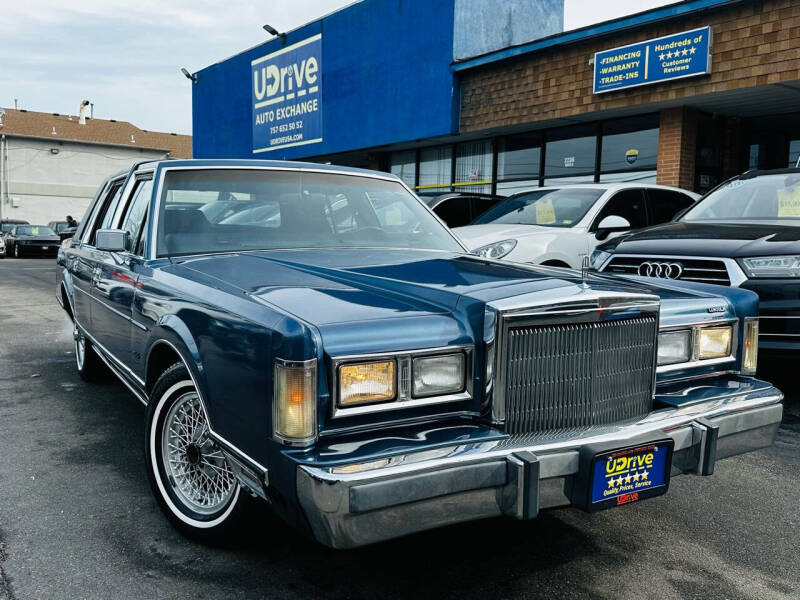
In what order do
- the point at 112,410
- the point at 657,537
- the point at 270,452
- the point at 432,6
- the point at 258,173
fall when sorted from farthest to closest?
1. the point at 432,6
2. the point at 112,410
3. the point at 258,173
4. the point at 657,537
5. the point at 270,452

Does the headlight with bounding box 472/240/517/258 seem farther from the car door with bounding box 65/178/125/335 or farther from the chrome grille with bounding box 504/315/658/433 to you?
the chrome grille with bounding box 504/315/658/433

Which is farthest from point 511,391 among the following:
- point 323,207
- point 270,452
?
point 323,207

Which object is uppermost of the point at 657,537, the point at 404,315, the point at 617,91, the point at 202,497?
the point at 617,91

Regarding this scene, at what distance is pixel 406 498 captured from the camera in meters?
2.04

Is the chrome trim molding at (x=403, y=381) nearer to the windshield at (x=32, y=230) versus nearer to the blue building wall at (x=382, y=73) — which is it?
the blue building wall at (x=382, y=73)

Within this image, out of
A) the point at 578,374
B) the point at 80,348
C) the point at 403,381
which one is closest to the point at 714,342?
the point at 578,374

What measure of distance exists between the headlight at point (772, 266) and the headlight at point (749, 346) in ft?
5.74

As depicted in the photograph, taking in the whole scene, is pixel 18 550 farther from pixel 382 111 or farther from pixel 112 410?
pixel 382 111

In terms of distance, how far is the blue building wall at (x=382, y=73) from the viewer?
46.1 feet

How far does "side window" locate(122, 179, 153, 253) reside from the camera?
383cm

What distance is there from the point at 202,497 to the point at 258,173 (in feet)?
5.77

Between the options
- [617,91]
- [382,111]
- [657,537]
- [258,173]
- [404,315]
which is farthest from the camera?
[382,111]

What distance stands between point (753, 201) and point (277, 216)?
15.0ft

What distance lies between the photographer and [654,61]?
10242 millimetres
